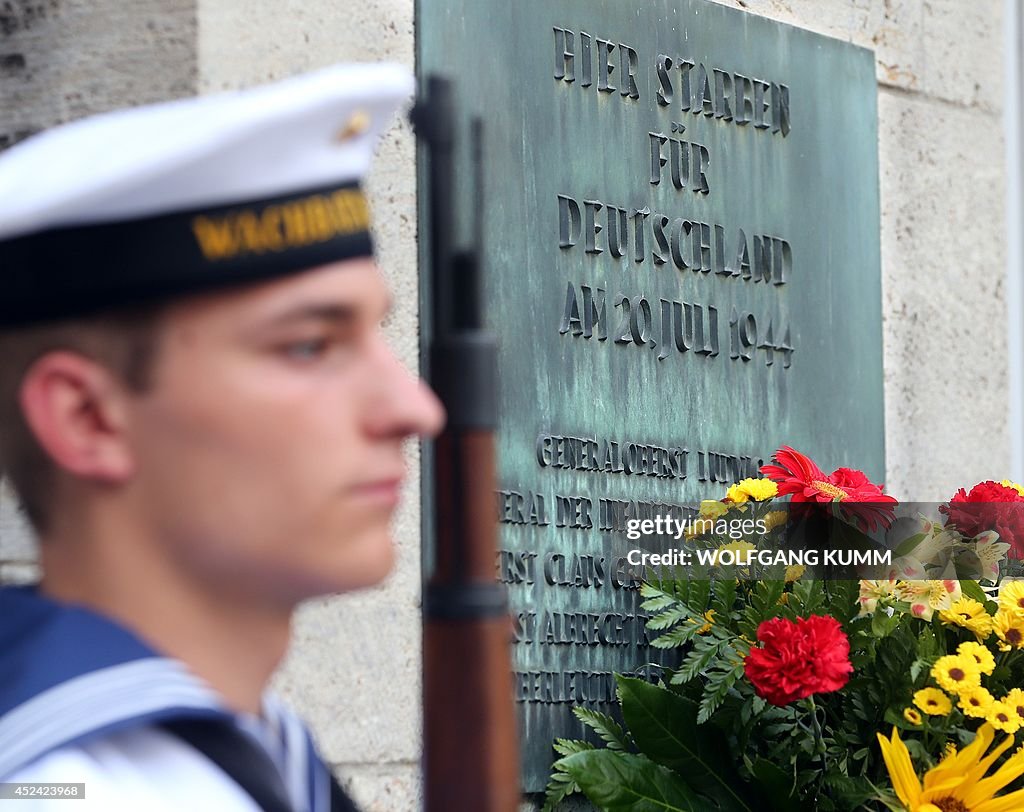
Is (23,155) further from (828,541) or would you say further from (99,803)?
(828,541)

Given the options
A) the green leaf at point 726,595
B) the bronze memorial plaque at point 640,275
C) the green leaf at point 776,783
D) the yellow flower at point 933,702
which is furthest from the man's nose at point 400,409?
the green leaf at point 726,595

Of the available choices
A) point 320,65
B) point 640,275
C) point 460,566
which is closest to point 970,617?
point 640,275

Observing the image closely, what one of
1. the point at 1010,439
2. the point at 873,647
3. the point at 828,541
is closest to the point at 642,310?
the point at 828,541

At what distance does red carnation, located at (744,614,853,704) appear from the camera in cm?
386

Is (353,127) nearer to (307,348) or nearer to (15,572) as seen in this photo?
(307,348)

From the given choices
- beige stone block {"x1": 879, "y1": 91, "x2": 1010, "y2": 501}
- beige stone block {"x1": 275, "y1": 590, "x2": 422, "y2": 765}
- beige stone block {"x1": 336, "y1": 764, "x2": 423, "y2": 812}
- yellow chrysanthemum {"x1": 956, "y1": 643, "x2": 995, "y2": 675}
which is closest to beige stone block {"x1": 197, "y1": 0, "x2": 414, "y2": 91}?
beige stone block {"x1": 275, "y1": 590, "x2": 422, "y2": 765}

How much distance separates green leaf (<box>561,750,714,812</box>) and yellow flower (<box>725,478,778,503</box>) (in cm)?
68

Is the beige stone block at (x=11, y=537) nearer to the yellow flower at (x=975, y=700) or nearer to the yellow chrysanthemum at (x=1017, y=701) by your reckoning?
the yellow flower at (x=975, y=700)

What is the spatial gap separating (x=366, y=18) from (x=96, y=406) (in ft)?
7.45

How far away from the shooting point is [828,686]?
386 cm

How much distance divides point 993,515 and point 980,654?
2.16 ft

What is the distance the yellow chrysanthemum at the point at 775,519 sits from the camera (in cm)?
445

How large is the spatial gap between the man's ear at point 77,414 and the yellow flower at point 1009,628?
2.65 m

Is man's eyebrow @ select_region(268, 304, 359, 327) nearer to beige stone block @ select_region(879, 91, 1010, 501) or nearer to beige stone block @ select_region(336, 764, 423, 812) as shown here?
beige stone block @ select_region(336, 764, 423, 812)
